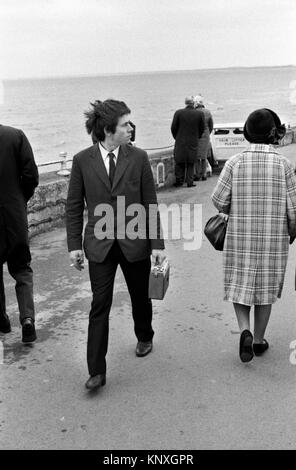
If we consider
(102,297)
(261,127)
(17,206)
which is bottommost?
(102,297)

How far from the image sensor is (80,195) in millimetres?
4371

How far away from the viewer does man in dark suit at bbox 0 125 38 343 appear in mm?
4949

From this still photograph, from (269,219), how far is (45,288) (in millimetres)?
2747

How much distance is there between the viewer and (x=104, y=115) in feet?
13.8

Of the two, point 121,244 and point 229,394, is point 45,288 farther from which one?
point 229,394

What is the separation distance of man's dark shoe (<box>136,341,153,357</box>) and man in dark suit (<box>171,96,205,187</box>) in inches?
295

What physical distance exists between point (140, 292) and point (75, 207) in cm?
75

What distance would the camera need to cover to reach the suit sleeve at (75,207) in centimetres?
435

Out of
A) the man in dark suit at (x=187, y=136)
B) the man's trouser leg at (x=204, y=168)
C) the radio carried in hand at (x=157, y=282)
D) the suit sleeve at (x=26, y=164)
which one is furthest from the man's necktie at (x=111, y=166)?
the man's trouser leg at (x=204, y=168)

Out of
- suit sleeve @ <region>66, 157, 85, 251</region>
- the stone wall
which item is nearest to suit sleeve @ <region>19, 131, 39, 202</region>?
suit sleeve @ <region>66, 157, 85, 251</region>

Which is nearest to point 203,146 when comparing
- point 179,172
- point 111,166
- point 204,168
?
point 204,168

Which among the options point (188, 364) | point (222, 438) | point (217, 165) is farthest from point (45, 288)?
point (217, 165)

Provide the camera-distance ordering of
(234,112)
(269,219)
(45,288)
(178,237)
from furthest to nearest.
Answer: (234,112) < (178,237) < (45,288) < (269,219)

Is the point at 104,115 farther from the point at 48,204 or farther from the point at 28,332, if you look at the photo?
the point at 48,204
